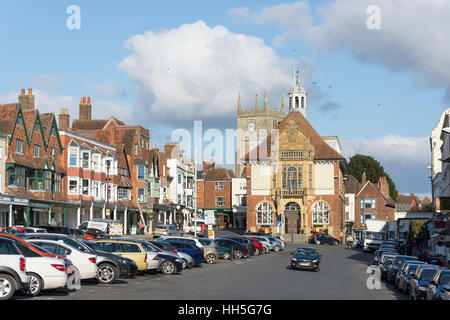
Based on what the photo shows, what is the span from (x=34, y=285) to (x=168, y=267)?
1300 centimetres

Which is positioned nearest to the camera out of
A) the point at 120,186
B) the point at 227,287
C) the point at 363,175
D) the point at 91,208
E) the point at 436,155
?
the point at 227,287

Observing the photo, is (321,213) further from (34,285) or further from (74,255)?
(34,285)

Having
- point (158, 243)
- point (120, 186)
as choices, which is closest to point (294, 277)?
point (158, 243)

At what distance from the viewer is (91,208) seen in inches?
2574

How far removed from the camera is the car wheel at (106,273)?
26.0m

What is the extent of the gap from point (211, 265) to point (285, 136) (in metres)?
53.9

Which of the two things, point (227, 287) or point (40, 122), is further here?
point (40, 122)

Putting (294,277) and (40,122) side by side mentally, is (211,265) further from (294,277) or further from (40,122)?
(40,122)

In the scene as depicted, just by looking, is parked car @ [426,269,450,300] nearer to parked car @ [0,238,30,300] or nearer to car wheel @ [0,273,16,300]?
parked car @ [0,238,30,300]

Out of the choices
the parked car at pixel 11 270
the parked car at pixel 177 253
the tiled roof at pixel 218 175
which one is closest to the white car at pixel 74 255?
the parked car at pixel 11 270

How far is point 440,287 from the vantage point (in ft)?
65.4

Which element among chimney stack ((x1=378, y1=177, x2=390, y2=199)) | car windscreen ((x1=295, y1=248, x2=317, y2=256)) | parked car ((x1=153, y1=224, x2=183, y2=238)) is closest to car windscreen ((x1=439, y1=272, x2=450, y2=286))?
car windscreen ((x1=295, y1=248, x2=317, y2=256))

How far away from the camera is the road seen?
2238 centimetres

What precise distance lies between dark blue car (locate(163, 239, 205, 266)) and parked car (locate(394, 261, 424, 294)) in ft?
39.8
